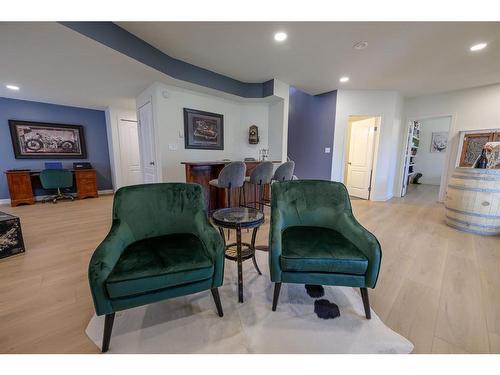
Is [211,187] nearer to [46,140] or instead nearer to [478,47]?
[478,47]

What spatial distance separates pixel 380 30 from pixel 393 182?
156 inches

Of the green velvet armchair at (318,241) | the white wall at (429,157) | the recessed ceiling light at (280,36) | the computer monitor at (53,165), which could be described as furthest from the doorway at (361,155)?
the computer monitor at (53,165)

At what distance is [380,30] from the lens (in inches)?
89.0

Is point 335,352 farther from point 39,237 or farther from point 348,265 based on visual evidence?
point 39,237

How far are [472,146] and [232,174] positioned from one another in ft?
16.2

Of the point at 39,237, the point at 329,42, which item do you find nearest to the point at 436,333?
the point at 329,42

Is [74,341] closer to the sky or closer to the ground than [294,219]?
closer to the ground

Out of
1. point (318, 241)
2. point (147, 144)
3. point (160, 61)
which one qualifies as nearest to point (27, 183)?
point (147, 144)

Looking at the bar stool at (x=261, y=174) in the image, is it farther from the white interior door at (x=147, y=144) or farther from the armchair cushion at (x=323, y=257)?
the white interior door at (x=147, y=144)

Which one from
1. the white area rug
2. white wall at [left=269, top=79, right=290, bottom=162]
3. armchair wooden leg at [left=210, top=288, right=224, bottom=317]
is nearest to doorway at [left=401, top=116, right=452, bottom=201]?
white wall at [left=269, top=79, right=290, bottom=162]

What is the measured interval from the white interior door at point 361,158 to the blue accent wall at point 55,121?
6.36 m

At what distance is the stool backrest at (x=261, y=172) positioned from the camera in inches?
118

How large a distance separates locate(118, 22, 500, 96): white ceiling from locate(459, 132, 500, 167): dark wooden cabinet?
37.8 inches

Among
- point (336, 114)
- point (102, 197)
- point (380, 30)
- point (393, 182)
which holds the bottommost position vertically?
point (102, 197)
